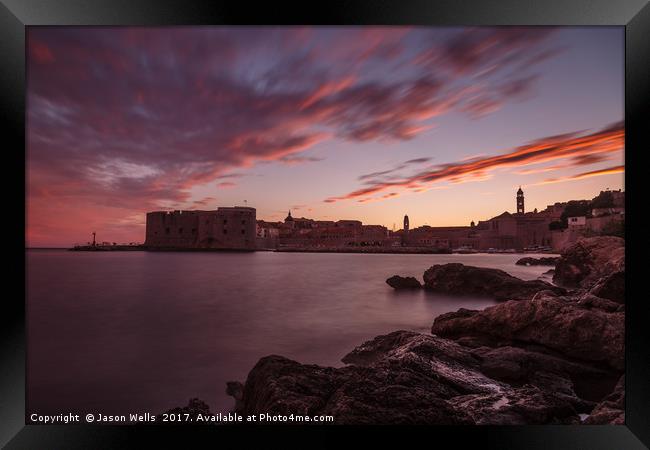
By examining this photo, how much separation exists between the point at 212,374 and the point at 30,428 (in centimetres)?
119

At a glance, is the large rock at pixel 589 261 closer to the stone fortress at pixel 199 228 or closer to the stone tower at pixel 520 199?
the stone tower at pixel 520 199

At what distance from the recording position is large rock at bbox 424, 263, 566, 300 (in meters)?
3.67

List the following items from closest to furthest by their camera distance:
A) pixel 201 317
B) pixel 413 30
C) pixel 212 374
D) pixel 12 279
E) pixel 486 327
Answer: pixel 12 279, pixel 413 30, pixel 486 327, pixel 212 374, pixel 201 317

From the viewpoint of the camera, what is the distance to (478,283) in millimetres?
4008

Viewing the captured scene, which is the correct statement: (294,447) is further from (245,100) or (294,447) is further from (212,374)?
(245,100)

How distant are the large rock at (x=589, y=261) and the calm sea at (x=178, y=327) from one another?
0.49 metres

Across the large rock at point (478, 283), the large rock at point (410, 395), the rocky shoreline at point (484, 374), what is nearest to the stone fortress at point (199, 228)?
the rocky shoreline at point (484, 374)

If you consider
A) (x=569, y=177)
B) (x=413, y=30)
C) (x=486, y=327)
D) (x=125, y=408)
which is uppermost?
(x=413, y=30)

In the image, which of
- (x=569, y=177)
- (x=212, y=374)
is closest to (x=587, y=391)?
(x=569, y=177)

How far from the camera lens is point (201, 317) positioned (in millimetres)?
3492

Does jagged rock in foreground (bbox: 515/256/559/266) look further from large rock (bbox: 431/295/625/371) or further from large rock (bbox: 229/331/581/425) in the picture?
large rock (bbox: 229/331/581/425)

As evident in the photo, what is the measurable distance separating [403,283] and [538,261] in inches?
69.9

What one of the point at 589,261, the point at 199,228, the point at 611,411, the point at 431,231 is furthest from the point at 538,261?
the point at 199,228

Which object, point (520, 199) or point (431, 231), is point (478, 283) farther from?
point (520, 199)
